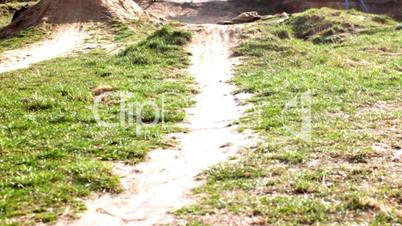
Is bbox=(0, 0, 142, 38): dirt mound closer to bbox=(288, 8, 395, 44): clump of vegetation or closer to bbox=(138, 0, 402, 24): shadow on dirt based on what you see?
bbox=(138, 0, 402, 24): shadow on dirt

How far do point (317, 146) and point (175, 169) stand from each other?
2259mm

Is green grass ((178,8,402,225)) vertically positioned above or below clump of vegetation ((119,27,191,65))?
below

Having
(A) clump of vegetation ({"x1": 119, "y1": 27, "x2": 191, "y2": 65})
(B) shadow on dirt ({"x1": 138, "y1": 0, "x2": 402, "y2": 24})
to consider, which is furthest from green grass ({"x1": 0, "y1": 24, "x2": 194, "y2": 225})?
(B) shadow on dirt ({"x1": 138, "y1": 0, "x2": 402, "y2": 24})

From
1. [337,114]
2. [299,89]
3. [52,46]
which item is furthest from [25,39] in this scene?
[337,114]

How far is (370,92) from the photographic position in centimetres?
1232

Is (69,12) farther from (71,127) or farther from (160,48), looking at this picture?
(71,127)

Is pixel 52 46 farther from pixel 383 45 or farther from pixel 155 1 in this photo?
pixel 155 1

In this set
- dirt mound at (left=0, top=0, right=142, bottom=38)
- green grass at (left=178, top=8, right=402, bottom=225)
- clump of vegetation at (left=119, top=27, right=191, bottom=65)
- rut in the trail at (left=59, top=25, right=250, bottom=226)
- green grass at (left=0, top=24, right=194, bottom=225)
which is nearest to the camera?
green grass at (left=178, top=8, right=402, bottom=225)

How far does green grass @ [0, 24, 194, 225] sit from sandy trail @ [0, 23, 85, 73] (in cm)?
122

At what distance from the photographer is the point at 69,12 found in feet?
81.7

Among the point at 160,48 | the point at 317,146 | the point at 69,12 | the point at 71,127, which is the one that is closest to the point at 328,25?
the point at 160,48

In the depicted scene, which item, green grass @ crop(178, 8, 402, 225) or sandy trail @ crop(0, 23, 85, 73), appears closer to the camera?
green grass @ crop(178, 8, 402, 225)

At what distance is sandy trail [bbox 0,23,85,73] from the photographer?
18.5 m

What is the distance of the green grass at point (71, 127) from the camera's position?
6.86m
